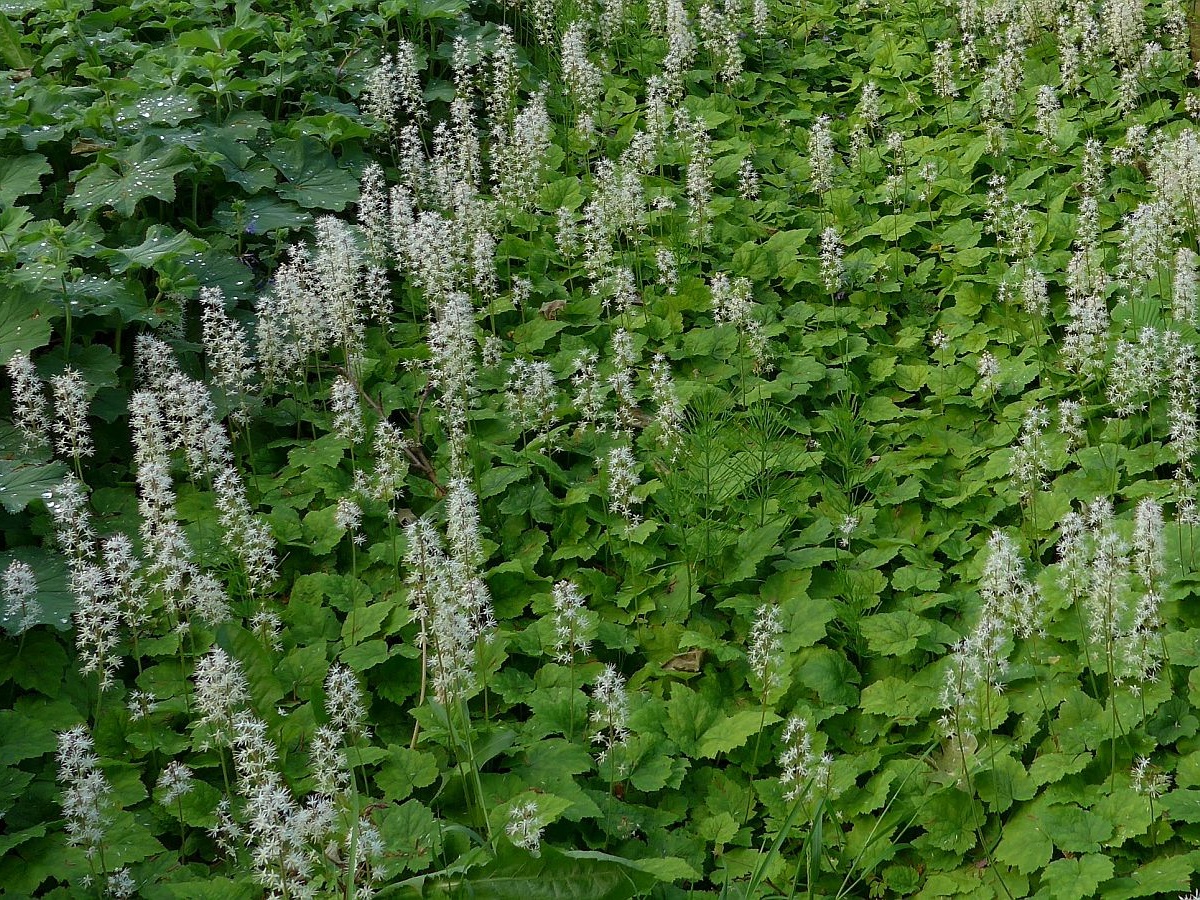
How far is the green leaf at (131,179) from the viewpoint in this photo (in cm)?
548

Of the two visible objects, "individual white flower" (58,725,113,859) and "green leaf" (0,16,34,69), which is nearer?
"individual white flower" (58,725,113,859)

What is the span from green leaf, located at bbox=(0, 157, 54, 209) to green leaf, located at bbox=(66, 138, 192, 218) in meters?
0.18

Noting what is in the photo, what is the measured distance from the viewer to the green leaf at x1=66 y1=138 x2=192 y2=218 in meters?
5.48

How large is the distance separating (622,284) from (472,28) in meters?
3.86

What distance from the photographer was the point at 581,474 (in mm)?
5113

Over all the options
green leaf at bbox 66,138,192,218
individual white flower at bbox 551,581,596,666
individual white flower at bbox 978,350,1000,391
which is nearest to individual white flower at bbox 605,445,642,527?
individual white flower at bbox 551,581,596,666

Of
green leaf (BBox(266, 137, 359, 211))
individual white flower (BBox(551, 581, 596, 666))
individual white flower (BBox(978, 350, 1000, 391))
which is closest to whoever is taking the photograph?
individual white flower (BBox(551, 581, 596, 666))

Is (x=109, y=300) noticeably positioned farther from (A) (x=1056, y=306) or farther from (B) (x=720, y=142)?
(A) (x=1056, y=306)

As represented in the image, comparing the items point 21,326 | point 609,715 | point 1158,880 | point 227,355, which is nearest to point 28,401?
point 21,326

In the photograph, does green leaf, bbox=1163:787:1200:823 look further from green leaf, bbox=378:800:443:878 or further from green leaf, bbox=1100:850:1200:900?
green leaf, bbox=378:800:443:878

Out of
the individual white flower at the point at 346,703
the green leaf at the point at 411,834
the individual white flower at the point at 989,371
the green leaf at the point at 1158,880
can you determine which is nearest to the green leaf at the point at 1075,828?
the green leaf at the point at 1158,880

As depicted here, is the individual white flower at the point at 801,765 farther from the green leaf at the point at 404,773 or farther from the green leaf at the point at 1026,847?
the green leaf at the point at 404,773

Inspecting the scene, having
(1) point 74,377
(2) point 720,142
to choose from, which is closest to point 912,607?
(1) point 74,377

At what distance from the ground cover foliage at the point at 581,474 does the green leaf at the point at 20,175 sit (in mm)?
23
